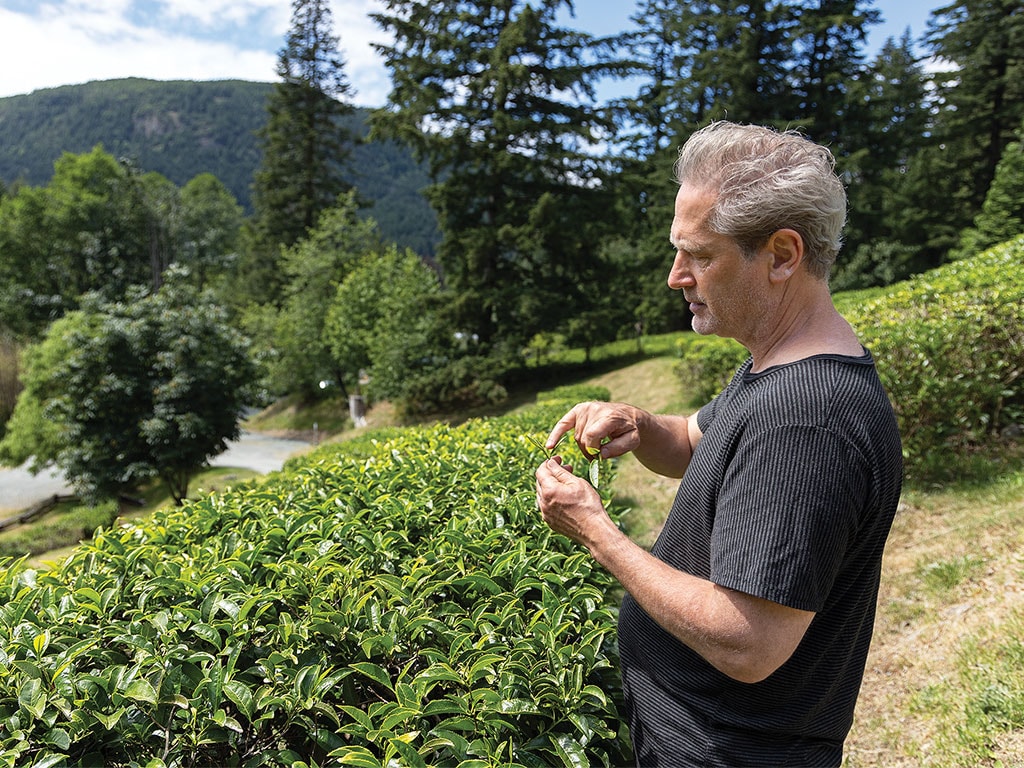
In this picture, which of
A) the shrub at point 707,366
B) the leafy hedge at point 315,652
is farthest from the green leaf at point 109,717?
the shrub at point 707,366

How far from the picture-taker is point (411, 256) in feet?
72.8

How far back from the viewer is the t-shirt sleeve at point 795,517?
39.8 inches

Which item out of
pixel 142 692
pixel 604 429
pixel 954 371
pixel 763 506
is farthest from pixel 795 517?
pixel 954 371

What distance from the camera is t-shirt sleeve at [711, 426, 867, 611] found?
3.32 ft

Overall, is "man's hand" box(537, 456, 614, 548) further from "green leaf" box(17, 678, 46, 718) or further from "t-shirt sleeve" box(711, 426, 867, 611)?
"green leaf" box(17, 678, 46, 718)

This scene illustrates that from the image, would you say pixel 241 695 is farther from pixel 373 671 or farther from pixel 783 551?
pixel 783 551

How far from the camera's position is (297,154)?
31422 mm

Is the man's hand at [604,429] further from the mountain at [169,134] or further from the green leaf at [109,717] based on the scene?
the mountain at [169,134]

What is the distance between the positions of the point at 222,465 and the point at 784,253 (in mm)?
22372

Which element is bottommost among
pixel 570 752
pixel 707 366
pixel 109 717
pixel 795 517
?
pixel 707 366

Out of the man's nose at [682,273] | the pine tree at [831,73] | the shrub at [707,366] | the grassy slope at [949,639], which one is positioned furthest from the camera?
the pine tree at [831,73]

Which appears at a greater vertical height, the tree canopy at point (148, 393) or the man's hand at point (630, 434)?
the man's hand at point (630, 434)

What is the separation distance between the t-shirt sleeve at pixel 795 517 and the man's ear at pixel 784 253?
1.07 ft

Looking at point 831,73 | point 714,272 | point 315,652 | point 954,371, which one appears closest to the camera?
point 714,272
